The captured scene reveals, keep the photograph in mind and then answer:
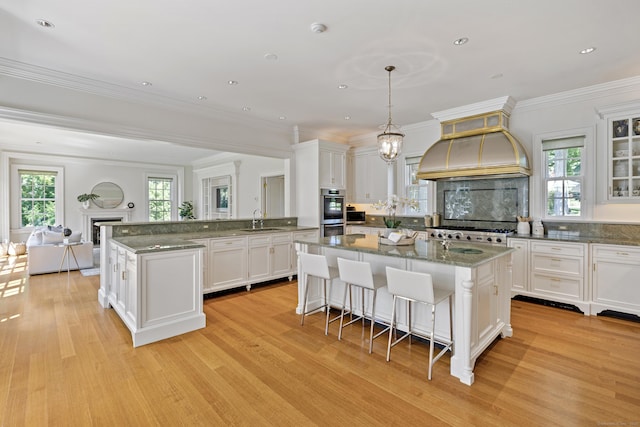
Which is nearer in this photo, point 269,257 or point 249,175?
point 269,257

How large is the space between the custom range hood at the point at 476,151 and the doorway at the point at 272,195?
424 cm

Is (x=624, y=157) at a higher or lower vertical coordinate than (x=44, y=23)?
lower

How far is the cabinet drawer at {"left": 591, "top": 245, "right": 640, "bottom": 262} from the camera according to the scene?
3.37 meters

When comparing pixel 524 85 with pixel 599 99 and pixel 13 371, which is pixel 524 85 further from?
pixel 13 371

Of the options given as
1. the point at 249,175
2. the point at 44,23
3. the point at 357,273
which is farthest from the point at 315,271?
the point at 249,175

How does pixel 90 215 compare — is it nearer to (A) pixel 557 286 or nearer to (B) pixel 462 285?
(B) pixel 462 285

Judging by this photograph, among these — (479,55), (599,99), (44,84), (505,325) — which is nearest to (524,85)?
(599,99)

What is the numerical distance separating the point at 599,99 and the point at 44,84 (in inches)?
270

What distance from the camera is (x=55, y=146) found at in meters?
7.80

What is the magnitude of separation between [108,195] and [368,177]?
8021 millimetres

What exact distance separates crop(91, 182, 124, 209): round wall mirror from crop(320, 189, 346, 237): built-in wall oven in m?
7.38

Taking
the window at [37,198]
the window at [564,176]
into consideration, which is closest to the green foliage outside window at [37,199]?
the window at [37,198]

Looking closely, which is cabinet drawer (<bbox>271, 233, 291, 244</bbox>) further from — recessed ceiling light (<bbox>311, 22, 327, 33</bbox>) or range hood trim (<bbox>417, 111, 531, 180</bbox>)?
recessed ceiling light (<bbox>311, 22, 327, 33</bbox>)

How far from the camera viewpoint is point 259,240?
4.96m
